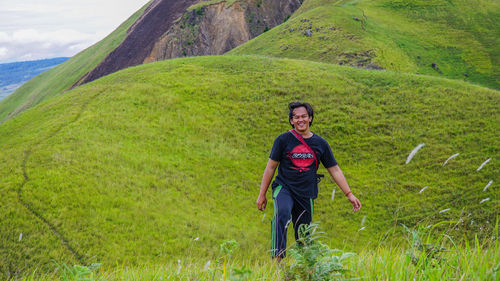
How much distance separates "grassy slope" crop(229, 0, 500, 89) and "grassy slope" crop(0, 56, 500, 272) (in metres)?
13.3

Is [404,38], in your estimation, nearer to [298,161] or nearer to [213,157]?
[213,157]

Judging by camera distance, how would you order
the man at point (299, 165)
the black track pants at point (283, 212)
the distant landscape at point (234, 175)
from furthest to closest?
1. the man at point (299, 165)
2. the black track pants at point (283, 212)
3. the distant landscape at point (234, 175)

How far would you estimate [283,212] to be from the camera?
16.2 feet

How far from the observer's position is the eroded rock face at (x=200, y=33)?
223 feet

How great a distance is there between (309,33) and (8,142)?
36774mm

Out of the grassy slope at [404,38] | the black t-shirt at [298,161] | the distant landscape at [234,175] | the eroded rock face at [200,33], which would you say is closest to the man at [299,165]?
the black t-shirt at [298,161]

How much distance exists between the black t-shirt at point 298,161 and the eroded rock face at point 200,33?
65.1 m

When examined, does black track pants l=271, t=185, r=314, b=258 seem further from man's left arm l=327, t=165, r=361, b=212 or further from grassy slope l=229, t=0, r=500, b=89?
grassy slope l=229, t=0, r=500, b=89

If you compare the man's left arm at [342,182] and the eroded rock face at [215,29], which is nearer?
the man's left arm at [342,182]

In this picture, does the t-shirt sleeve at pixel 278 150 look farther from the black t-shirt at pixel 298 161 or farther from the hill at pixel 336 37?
the hill at pixel 336 37

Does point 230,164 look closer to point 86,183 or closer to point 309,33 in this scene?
point 86,183

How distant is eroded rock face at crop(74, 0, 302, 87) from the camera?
68062 mm

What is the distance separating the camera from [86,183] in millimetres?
13859

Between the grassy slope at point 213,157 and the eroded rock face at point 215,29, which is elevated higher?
the eroded rock face at point 215,29
